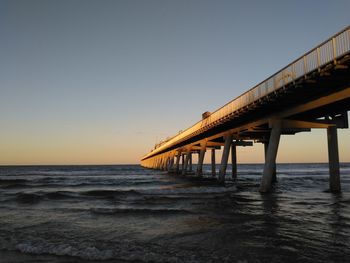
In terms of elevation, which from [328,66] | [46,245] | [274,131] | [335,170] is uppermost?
[328,66]

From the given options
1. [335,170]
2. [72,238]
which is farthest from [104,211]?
[335,170]

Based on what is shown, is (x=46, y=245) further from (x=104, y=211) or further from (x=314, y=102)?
(x=314, y=102)

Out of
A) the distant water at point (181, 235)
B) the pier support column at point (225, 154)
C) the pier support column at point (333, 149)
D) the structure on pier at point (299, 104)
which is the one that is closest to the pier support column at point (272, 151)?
the structure on pier at point (299, 104)

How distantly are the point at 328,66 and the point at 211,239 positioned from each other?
943 centimetres

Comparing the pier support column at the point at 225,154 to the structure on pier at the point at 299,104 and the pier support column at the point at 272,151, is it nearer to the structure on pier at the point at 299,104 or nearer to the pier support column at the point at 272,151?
the structure on pier at the point at 299,104

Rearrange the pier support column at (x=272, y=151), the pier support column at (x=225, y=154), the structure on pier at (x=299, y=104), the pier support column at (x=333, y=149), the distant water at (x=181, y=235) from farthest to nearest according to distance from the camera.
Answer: the pier support column at (x=225, y=154), the pier support column at (x=272, y=151), the pier support column at (x=333, y=149), the structure on pier at (x=299, y=104), the distant water at (x=181, y=235)

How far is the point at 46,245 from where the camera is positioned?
9562 millimetres

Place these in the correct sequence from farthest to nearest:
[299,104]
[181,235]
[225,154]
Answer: [225,154] < [299,104] < [181,235]

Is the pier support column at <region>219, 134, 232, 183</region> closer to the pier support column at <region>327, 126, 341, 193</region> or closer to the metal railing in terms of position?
the metal railing

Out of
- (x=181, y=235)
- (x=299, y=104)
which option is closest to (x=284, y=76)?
(x=299, y=104)

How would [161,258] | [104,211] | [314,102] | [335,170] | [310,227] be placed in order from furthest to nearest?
[335,170] < [314,102] < [104,211] < [310,227] < [161,258]

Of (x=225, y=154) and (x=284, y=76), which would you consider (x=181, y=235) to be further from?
(x=225, y=154)

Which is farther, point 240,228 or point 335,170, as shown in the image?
point 335,170

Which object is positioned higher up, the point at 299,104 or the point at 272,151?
the point at 299,104
